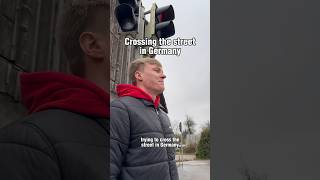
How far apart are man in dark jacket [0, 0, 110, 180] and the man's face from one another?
0.87 feet

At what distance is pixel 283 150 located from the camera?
86.0 inches

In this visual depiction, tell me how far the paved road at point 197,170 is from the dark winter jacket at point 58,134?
18.6 inches

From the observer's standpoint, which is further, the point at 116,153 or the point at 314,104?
the point at 314,104

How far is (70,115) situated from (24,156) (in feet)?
1.04

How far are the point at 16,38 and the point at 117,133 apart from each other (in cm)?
73

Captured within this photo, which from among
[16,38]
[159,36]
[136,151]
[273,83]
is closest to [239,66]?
[273,83]

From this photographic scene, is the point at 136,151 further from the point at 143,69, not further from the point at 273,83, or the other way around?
the point at 273,83

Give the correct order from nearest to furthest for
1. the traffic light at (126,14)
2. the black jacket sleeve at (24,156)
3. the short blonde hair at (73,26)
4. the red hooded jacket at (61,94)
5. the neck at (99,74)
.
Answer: the black jacket sleeve at (24,156)
the red hooded jacket at (61,94)
the short blonde hair at (73,26)
the neck at (99,74)
the traffic light at (126,14)

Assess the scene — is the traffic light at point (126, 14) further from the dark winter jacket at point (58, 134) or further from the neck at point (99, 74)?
the dark winter jacket at point (58, 134)

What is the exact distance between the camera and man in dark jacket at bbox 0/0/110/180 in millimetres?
1541

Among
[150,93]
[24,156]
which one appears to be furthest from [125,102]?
[24,156]

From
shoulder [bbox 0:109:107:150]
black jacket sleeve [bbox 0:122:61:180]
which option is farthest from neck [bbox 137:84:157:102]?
black jacket sleeve [bbox 0:122:61:180]

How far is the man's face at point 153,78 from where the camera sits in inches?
87.7

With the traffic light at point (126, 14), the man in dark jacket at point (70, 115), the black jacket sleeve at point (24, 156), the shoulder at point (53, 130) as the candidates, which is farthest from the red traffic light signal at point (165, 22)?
the black jacket sleeve at point (24, 156)
